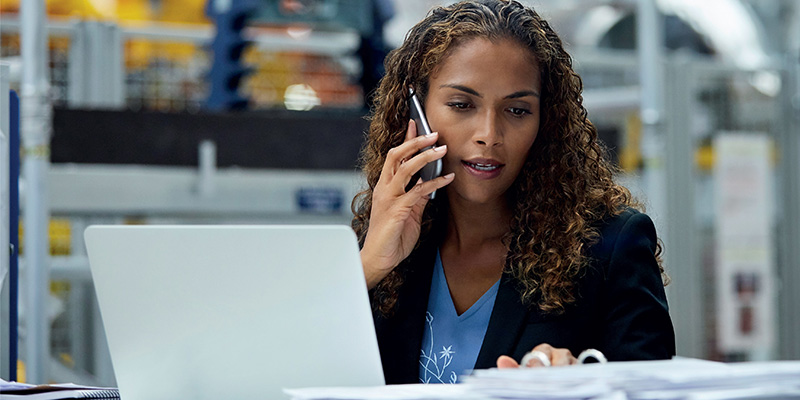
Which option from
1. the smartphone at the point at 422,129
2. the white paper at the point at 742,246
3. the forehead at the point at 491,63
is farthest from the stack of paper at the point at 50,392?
the white paper at the point at 742,246

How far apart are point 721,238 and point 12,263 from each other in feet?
8.60

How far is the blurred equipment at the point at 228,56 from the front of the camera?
8.75ft

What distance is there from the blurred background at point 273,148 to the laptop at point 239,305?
528 mm

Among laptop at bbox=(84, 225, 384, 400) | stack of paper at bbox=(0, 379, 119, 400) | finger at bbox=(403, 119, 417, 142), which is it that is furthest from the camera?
finger at bbox=(403, 119, 417, 142)

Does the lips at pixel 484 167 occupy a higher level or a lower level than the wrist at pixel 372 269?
higher

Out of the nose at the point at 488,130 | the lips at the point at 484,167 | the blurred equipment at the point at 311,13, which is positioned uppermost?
the blurred equipment at the point at 311,13

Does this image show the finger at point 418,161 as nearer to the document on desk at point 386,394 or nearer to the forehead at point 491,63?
the forehead at point 491,63

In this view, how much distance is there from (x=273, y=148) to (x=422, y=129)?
112 cm

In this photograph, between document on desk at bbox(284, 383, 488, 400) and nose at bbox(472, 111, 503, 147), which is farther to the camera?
nose at bbox(472, 111, 503, 147)

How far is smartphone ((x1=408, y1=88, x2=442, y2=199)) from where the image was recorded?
140 cm

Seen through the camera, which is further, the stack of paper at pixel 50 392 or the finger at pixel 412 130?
the finger at pixel 412 130

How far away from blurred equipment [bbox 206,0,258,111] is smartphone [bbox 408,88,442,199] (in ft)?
4.10

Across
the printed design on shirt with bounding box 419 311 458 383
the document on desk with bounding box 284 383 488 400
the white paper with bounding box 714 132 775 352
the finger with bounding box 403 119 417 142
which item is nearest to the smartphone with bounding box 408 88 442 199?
the finger with bounding box 403 119 417 142

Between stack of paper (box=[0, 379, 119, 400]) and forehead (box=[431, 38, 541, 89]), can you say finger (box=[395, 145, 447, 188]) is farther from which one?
stack of paper (box=[0, 379, 119, 400])
